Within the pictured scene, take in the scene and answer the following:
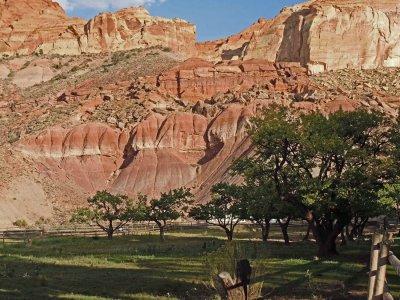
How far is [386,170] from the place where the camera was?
1115 inches

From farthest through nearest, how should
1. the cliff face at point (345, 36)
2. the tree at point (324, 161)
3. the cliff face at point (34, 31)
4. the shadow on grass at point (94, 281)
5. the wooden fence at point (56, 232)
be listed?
the cliff face at point (34, 31), the cliff face at point (345, 36), the wooden fence at point (56, 232), the tree at point (324, 161), the shadow on grass at point (94, 281)

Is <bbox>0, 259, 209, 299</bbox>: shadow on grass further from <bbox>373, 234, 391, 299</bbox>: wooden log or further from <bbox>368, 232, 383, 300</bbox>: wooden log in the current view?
<bbox>373, 234, 391, 299</bbox>: wooden log

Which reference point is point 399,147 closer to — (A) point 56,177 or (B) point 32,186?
(B) point 32,186

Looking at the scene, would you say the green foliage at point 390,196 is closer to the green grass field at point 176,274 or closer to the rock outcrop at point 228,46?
the green grass field at point 176,274

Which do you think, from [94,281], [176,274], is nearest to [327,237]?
[176,274]

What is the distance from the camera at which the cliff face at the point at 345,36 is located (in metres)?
140

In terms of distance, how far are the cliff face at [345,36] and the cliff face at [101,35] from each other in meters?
36.0

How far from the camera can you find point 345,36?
142625mm

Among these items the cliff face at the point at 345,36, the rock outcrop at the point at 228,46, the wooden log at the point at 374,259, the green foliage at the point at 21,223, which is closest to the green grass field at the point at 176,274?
the wooden log at the point at 374,259

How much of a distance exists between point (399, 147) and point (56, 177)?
258 ft

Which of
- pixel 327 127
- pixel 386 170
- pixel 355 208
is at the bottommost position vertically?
pixel 355 208

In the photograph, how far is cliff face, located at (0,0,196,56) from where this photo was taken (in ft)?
558

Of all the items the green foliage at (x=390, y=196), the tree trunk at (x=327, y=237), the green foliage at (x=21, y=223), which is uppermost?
the green foliage at (x=390, y=196)

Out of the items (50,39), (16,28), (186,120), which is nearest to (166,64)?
(186,120)
